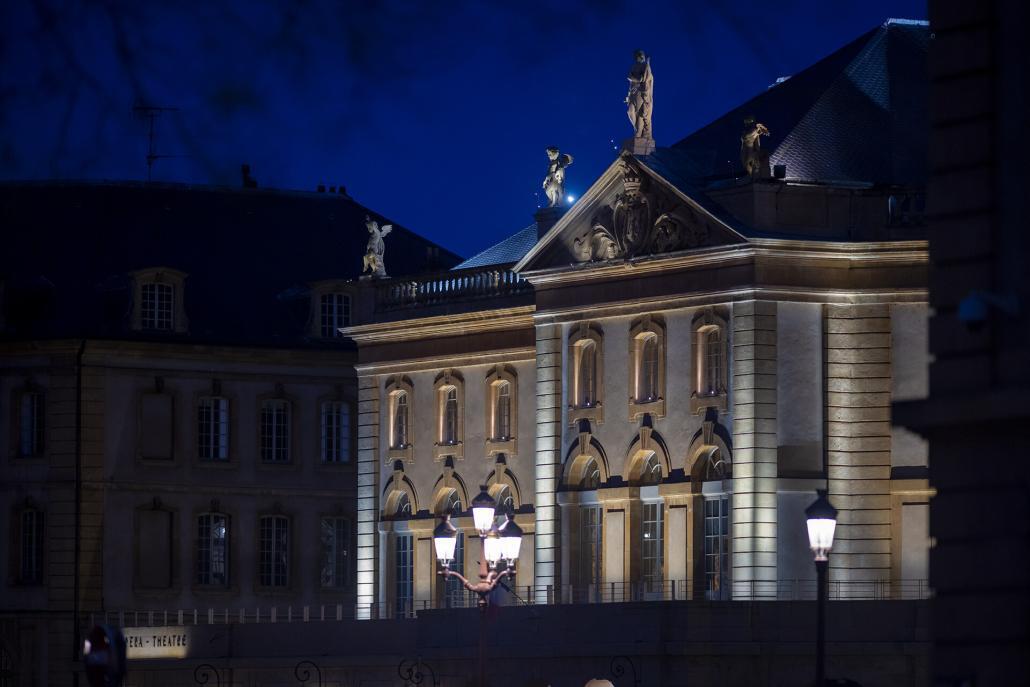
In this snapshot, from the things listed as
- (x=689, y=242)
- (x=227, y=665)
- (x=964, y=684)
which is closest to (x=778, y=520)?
(x=689, y=242)

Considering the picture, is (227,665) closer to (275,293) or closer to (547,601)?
(547,601)

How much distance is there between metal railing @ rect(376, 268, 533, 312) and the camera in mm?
67500

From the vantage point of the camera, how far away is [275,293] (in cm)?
8112

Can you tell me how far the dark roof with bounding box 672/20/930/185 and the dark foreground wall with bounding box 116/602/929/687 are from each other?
36.2 ft

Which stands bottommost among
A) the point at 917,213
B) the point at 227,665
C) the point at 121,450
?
the point at 227,665

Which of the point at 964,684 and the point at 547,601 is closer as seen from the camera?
the point at 964,684

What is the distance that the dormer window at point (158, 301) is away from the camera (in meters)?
78.0

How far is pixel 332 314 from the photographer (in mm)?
80500

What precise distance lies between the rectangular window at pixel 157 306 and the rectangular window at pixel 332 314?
14.5 feet

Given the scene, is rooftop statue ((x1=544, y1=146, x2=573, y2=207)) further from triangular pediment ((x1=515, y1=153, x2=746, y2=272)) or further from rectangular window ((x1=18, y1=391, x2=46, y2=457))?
rectangular window ((x1=18, y1=391, x2=46, y2=457))

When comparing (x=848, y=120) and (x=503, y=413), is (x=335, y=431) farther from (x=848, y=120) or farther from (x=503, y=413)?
(x=848, y=120)

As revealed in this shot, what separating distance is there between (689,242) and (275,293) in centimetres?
2433

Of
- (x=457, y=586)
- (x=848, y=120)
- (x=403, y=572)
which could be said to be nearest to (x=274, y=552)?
(x=403, y=572)

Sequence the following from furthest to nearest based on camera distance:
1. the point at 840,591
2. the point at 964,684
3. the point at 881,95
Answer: the point at 881,95 → the point at 840,591 → the point at 964,684
